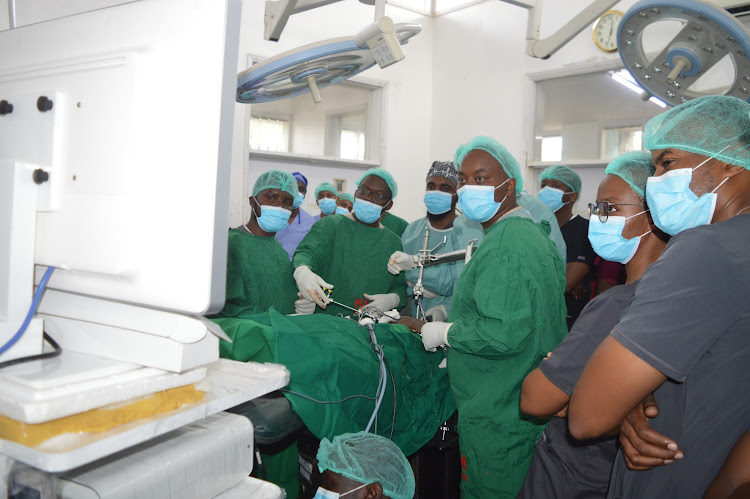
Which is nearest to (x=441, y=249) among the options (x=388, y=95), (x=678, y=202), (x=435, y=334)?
(x=435, y=334)

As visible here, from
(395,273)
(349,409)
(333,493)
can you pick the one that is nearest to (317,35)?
(395,273)

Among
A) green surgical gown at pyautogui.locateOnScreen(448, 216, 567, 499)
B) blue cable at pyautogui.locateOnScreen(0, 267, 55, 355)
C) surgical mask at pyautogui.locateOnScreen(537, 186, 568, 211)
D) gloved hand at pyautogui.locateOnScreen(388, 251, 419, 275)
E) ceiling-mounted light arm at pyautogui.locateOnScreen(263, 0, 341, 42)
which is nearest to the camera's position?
blue cable at pyautogui.locateOnScreen(0, 267, 55, 355)

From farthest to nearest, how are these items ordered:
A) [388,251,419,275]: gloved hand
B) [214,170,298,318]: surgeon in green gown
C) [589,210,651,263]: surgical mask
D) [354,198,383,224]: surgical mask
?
[354,198,383,224]: surgical mask
[388,251,419,275]: gloved hand
[214,170,298,318]: surgeon in green gown
[589,210,651,263]: surgical mask

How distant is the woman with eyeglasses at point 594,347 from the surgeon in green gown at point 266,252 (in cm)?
130

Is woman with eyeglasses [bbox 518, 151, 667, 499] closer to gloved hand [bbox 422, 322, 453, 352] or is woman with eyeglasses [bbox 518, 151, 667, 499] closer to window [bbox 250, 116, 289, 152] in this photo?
gloved hand [bbox 422, 322, 453, 352]

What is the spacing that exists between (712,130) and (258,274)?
178cm

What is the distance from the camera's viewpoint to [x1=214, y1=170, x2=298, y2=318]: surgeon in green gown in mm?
2227

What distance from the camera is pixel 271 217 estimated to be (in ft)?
7.82

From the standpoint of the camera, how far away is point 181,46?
0.68 meters

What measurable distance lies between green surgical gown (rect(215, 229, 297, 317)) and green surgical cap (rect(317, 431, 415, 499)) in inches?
30.7

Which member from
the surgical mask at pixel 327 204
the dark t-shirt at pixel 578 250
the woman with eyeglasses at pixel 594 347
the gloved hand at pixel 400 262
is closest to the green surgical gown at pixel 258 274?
the gloved hand at pixel 400 262

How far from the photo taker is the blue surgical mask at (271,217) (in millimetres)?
2377

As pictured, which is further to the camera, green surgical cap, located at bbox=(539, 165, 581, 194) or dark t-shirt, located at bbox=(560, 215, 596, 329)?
green surgical cap, located at bbox=(539, 165, 581, 194)

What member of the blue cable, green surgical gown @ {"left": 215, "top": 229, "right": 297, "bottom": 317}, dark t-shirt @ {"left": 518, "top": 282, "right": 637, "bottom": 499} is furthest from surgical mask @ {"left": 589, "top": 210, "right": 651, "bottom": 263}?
green surgical gown @ {"left": 215, "top": 229, "right": 297, "bottom": 317}
